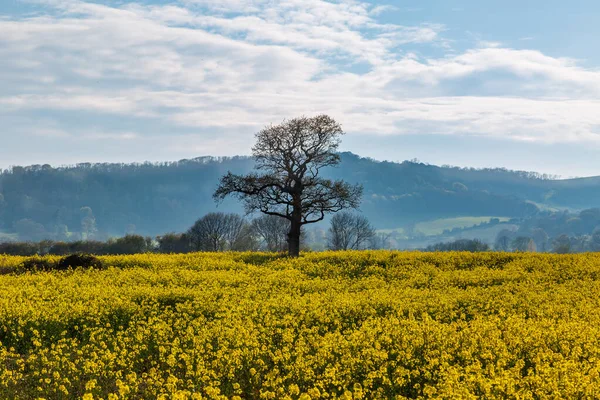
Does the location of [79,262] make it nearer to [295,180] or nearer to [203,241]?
[295,180]

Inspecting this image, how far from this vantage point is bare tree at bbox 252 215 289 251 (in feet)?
435

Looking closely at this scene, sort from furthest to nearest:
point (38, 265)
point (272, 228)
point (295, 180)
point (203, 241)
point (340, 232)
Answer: point (340, 232) → point (272, 228) → point (203, 241) → point (295, 180) → point (38, 265)

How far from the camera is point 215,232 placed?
395ft

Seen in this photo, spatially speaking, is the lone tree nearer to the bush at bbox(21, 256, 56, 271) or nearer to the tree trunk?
the tree trunk

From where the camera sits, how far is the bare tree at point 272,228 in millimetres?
132500

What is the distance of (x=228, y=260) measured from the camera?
3878 centimetres

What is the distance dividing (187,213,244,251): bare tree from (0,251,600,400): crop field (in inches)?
3222

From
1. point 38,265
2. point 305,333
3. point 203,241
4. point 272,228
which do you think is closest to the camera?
point 305,333

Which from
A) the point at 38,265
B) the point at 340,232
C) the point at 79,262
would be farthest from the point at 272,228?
the point at 38,265

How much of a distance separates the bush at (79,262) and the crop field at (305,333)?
2524mm

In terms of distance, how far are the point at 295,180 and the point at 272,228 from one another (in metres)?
93.6

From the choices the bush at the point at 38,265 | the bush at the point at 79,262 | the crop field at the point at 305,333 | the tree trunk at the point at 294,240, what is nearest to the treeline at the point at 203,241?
the tree trunk at the point at 294,240

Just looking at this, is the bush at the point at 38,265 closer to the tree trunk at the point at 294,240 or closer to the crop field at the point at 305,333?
the crop field at the point at 305,333

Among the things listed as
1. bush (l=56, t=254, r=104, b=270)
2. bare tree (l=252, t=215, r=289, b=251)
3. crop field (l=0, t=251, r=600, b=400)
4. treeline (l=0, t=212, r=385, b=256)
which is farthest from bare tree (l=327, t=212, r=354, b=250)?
crop field (l=0, t=251, r=600, b=400)
